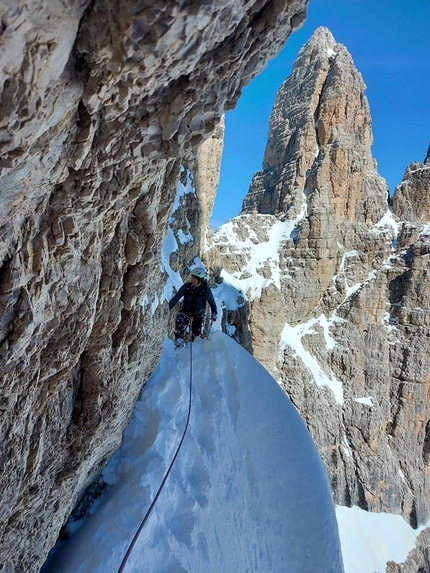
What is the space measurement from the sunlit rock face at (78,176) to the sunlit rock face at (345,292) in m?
20.0

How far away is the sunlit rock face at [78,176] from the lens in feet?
5.04

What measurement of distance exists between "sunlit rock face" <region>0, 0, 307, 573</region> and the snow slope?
2.24 ft

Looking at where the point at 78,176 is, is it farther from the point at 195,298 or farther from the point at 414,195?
the point at 414,195

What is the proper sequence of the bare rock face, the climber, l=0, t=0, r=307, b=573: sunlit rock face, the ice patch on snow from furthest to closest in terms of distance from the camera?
the bare rock face
the ice patch on snow
the climber
l=0, t=0, r=307, b=573: sunlit rock face

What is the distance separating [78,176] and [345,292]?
29.2m

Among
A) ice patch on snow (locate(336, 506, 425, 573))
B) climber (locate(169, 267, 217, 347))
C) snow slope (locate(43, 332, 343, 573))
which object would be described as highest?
climber (locate(169, 267, 217, 347))

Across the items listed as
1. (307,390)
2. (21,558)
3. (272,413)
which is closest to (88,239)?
(21,558)

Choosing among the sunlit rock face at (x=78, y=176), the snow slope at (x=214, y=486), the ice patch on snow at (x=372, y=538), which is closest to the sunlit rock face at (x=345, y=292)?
the ice patch on snow at (x=372, y=538)

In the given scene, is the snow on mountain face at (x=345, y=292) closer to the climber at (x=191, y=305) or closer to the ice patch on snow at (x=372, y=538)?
the ice patch on snow at (x=372, y=538)

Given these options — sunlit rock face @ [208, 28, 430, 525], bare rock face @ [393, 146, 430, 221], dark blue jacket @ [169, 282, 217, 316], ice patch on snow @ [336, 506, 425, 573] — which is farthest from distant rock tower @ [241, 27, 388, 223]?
dark blue jacket @ [169, 282, 217, 316]

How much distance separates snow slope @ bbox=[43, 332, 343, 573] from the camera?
3691 mm

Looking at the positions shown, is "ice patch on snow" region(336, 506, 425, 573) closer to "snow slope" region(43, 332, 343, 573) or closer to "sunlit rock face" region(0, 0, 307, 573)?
"snow slope" region(43, 332, 343, 573)

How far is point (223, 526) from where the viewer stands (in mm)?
4484

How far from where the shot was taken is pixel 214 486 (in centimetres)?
468
